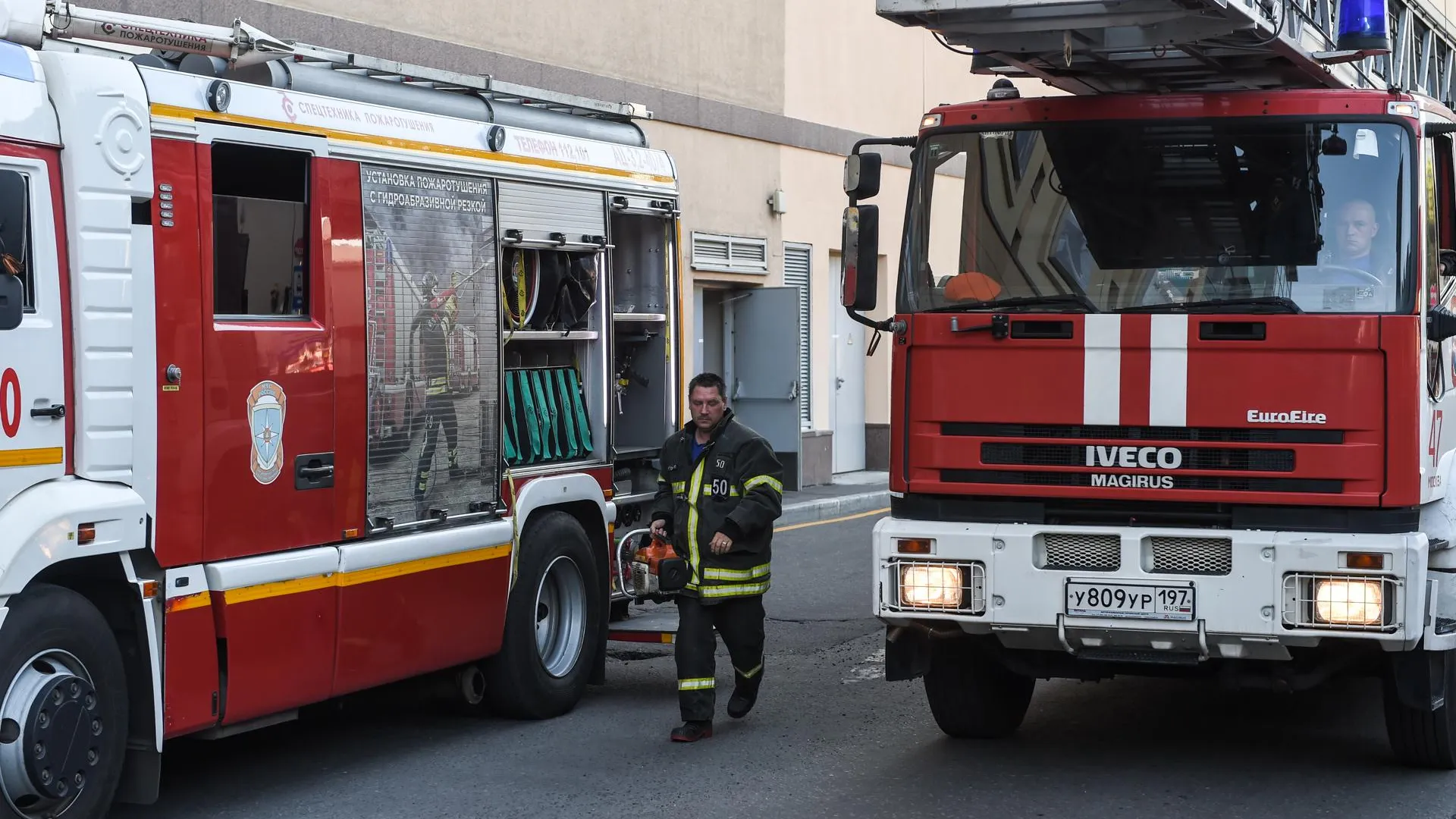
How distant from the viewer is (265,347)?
268 inches

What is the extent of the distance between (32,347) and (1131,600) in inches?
163

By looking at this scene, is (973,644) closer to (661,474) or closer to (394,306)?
(661,474)

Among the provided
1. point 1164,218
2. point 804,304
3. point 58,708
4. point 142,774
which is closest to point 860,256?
point 1164,218

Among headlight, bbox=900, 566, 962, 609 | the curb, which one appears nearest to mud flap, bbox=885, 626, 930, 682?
headlight, bbox=900, 566, 962, 609

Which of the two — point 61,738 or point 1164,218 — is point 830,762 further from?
point 61,738

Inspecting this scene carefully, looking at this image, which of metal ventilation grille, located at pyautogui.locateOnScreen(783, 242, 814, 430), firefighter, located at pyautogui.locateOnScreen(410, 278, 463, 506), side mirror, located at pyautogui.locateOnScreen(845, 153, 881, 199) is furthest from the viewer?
metal ventilation grille, located at pyautogui.locateOnScreen(783, 242, 814, 430)

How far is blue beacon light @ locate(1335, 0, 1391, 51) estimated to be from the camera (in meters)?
8.09

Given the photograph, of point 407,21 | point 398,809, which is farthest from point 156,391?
point 407,21

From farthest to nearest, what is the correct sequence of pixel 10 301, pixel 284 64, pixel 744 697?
pixel 744 697, pixel 284 64, pixel 10 301

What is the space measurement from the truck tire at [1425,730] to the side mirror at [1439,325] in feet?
4.45

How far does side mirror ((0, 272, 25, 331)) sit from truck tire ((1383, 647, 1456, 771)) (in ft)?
17.6

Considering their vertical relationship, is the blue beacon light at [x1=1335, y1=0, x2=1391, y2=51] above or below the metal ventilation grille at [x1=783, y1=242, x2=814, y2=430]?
above

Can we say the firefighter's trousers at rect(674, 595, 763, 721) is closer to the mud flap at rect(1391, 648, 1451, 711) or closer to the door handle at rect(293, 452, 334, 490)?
the door handle at rect(293, 452, 334, 490)

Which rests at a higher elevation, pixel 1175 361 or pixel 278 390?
pixel 1175 361
